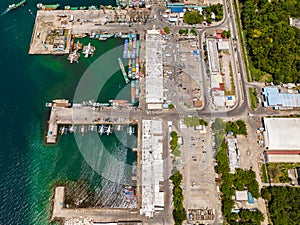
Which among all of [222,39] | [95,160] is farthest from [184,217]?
[222,39]

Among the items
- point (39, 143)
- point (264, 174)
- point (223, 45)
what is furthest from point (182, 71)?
point (39, 143)

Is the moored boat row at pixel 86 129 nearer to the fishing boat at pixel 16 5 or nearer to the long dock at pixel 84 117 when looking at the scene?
the long dock at pixel 84 117

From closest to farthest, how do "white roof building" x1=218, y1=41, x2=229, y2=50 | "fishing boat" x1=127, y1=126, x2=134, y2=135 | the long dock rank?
"fishing boat" x1=127, y1=126, x2=134, y2=135 < the long dock < "white roof building" x1=218, y1=41, x2=229, y2=50

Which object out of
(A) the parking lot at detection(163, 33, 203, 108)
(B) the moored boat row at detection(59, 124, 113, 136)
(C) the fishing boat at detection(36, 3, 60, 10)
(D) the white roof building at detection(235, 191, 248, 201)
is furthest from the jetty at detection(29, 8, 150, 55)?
(D) the white roof building at detection(235, 191, 248, 201)

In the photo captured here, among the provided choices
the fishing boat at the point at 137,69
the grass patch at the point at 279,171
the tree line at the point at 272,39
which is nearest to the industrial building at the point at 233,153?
the grass patch at the point at 279,171

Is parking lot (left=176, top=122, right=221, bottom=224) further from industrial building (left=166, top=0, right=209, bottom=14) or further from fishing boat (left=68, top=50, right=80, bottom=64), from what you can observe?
industrial building (left=166, top=0, right=209, bottom=14)

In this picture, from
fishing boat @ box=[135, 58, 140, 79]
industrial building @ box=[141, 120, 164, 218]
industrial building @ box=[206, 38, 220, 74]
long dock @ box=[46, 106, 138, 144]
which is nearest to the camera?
industrial building @ box=[141, 120, 164, 218]
